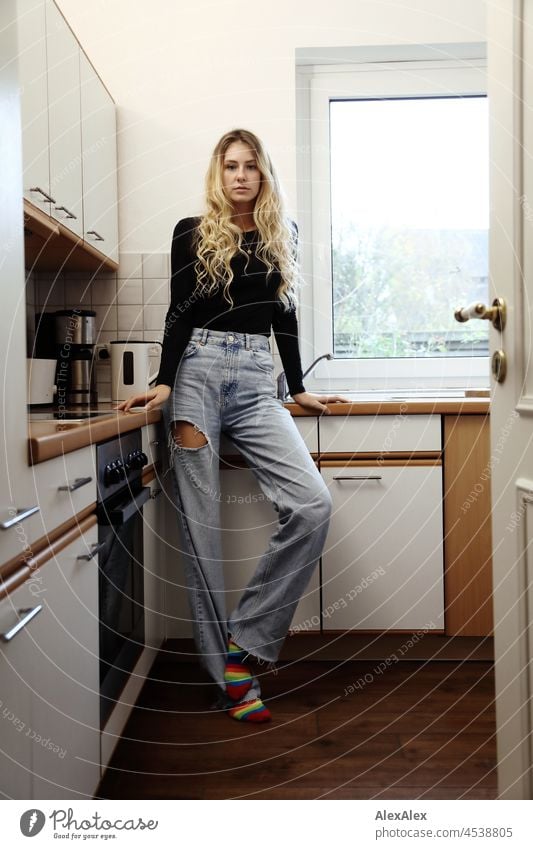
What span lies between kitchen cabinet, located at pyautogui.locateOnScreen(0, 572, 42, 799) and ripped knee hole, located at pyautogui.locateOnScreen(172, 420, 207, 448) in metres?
0.88

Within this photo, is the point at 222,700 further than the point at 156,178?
No

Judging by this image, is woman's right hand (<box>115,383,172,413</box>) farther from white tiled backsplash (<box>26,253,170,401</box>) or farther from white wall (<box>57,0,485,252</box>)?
white wall (<box>57,0,485,252</box>)

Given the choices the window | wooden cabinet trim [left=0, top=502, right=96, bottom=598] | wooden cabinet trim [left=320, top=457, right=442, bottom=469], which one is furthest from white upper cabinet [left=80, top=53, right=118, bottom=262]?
wooden cabinet trim [left=0, top=502, right=96, bottom=598]

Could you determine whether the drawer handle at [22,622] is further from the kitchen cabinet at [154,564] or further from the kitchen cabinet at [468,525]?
the kitchen cabinet at [468,525]

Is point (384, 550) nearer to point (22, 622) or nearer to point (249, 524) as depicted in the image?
point (249, 524)

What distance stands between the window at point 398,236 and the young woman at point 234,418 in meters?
0.64

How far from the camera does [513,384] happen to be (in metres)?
1.01

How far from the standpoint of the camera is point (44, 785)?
983 millimetres

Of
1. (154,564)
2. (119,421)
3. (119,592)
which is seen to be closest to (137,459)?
(119,421)

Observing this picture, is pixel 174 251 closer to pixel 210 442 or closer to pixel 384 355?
pixel 210 442

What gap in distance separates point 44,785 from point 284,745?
744 mm

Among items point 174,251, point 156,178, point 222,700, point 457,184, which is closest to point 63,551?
point 222,700

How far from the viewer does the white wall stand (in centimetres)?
237

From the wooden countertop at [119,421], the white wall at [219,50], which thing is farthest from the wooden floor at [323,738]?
the white wall at [219,50]
